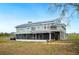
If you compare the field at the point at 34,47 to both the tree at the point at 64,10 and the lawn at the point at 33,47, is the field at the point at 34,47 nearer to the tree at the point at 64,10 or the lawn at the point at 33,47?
the lawn at the point at 33,47

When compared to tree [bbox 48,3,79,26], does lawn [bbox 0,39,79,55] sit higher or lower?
lower

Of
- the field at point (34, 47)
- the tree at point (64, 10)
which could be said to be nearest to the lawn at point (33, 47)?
the field at point (34, 47)

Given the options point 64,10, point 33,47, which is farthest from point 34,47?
point 64,10

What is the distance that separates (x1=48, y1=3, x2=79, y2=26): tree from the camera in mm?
16078

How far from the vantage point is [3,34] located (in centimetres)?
1606

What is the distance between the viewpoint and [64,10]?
52.9 feet

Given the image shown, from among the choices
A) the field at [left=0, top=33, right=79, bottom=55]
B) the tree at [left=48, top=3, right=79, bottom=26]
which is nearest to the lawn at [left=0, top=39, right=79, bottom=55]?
the field at [left=0, top=33, right=79, bottom=55]

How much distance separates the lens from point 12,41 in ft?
52.8

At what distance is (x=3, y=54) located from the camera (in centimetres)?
1608

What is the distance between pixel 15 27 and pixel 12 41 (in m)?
0.15

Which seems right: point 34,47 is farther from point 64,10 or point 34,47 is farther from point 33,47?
point 64,10

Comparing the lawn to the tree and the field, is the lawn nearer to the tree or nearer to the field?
the field

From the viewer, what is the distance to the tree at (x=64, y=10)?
1608cm

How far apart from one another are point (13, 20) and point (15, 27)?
80 millimetres
